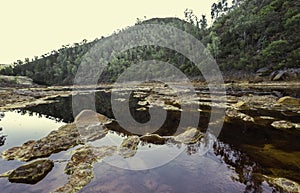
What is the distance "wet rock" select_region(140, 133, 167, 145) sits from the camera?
16.1 m

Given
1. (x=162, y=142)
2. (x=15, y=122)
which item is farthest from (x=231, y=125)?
(x=15, y=122)

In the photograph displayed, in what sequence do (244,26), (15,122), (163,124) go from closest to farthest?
1. (163,124)
2. (15,122)
3. (244,26)

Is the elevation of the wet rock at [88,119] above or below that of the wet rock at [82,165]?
above

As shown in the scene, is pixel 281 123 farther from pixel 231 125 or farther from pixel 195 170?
pixel 195 170

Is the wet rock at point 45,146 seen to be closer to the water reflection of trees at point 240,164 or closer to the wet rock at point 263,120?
the water reflection of trees at point 240,164

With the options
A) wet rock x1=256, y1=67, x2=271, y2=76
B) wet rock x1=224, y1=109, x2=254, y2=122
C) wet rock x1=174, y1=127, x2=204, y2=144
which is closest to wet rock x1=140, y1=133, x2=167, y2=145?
wet rock x1=174, y1=127, x2=204, y2=144

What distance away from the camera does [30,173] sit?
10953 mm

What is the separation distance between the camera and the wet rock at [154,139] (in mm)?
16109

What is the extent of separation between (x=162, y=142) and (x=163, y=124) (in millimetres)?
5443

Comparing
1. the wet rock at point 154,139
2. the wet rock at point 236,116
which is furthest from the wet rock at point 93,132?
the wet rock at point 236,116

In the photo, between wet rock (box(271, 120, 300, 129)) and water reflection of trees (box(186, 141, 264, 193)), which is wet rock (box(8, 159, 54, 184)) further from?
wet rock (box(271, 120, 300, 129))

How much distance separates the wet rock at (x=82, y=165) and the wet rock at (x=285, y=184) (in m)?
8.49

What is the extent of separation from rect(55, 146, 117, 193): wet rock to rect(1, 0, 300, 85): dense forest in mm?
57707

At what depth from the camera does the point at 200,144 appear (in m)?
15.3
